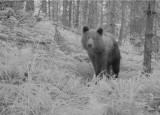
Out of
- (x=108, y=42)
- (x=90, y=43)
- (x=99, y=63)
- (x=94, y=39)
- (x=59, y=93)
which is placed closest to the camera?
(x=59, y=93)

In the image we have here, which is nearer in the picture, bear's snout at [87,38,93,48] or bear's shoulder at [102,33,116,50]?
bear's snout at [87,38,93,48]

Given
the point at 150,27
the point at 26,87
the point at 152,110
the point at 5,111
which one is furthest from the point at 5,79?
the point at 150,27

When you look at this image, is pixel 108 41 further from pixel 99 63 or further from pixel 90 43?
pixel 90 43

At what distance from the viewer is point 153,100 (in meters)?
3.95

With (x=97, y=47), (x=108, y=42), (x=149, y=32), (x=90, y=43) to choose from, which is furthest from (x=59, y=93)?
(x=149, y=32)

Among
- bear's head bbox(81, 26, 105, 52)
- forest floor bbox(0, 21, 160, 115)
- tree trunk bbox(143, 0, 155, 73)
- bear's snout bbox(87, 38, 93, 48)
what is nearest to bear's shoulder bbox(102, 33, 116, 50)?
bear's head bbox(81, 26, 105, 52)

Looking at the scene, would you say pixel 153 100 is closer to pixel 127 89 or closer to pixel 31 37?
pixel 127 89

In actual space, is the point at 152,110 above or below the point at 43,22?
below

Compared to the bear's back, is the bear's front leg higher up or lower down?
lower down

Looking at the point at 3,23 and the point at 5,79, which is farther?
the point at 3,23

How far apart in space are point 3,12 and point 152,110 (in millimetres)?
5362

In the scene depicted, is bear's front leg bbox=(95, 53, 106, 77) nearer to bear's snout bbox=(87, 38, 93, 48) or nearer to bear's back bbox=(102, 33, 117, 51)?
bear's back bbox=(102, 33, 117, 51)

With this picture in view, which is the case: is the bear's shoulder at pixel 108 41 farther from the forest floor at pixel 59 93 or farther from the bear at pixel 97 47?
the forest floor at pixel 59 93

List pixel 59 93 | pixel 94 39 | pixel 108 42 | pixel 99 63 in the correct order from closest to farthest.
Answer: pixel 59 93 < pixel 94 39 < pixel 99 63 < pixel 108 42
